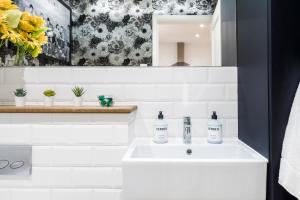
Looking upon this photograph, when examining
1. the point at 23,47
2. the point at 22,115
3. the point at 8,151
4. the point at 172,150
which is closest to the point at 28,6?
the point at 23,47

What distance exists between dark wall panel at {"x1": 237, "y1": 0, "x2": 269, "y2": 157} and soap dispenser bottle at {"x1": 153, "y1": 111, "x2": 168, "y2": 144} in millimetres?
374

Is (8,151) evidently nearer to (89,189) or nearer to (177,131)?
(89,189)

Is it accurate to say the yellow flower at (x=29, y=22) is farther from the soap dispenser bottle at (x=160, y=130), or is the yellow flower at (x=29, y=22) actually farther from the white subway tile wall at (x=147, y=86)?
the soap dispenser bottle at (x=160, y=130)

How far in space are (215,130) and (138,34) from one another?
0.64 metres

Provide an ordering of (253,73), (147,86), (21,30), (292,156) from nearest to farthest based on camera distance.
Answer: (292,156) < (253,73) < (21,30) < (147,86)

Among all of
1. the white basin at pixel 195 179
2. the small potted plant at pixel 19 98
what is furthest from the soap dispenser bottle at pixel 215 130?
the small potted plant at pixel 19 98

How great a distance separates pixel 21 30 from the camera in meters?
1.23

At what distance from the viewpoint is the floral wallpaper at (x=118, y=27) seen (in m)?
1.38

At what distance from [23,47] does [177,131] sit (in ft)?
2.94

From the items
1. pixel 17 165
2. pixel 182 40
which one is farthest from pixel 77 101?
pixel 182 40

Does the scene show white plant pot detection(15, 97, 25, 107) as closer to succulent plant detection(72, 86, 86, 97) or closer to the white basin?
succulent plant detection(72, 86, 86, 97)

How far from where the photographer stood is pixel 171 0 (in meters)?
1.40

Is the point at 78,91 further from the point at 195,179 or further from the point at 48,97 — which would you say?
the point at 195,179

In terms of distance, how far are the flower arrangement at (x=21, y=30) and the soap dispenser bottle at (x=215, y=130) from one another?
938mm
